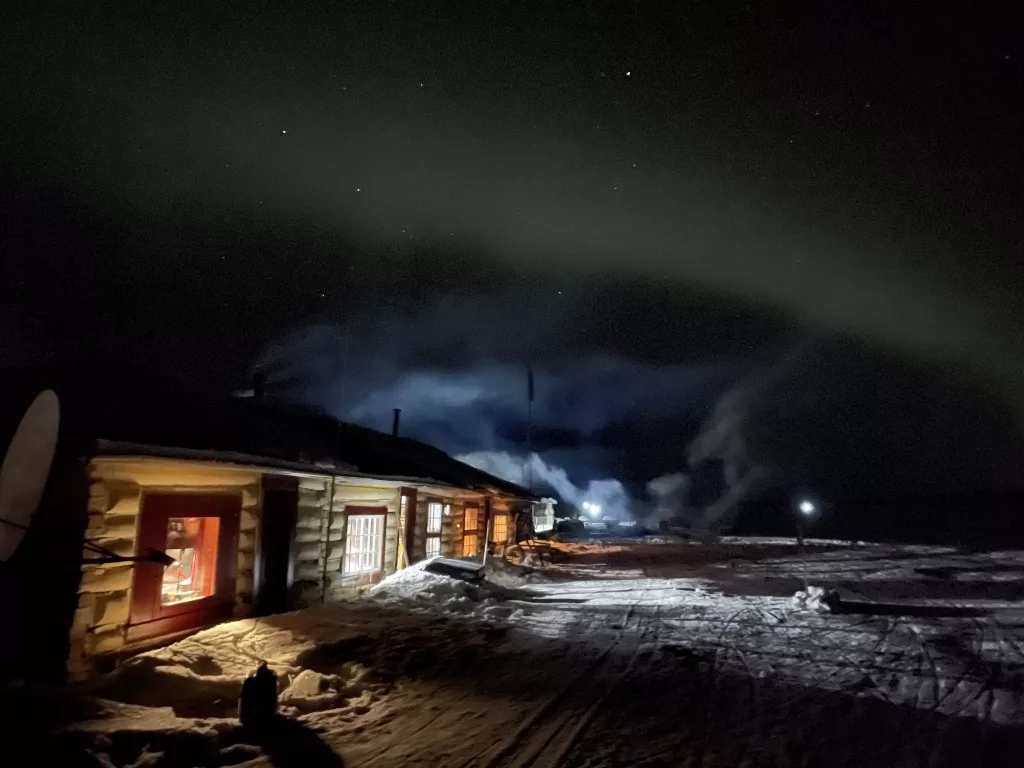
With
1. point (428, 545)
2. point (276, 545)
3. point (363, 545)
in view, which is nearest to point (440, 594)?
point (363, 545)

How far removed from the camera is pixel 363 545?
16.4m

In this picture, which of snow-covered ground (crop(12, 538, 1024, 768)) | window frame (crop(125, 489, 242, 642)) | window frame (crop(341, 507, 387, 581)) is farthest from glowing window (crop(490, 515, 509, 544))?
window frame (crop(125, 489, 242, 642))

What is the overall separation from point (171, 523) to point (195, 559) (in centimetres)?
102

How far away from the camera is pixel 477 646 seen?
1055cm

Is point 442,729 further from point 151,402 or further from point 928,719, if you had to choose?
point 151,402

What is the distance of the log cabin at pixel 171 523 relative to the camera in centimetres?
799

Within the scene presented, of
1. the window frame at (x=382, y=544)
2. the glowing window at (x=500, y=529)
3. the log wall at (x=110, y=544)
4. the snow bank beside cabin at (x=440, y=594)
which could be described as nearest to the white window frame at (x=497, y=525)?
the glowing window at (x=500, y=529)

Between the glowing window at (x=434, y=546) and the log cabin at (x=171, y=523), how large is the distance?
2.71 m

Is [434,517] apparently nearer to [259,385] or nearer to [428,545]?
[428,545]

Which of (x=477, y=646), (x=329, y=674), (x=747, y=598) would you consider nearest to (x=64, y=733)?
(x=329, y=674)

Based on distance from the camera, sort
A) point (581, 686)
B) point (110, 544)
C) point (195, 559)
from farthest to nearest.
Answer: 1. point (195, 559)
2. point (110, 544)
3. point (581, 686)

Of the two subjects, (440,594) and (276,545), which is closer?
(276,545)

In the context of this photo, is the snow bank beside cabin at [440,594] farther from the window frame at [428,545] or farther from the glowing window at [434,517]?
the glowing window at [434,517]

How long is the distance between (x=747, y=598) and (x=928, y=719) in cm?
972
